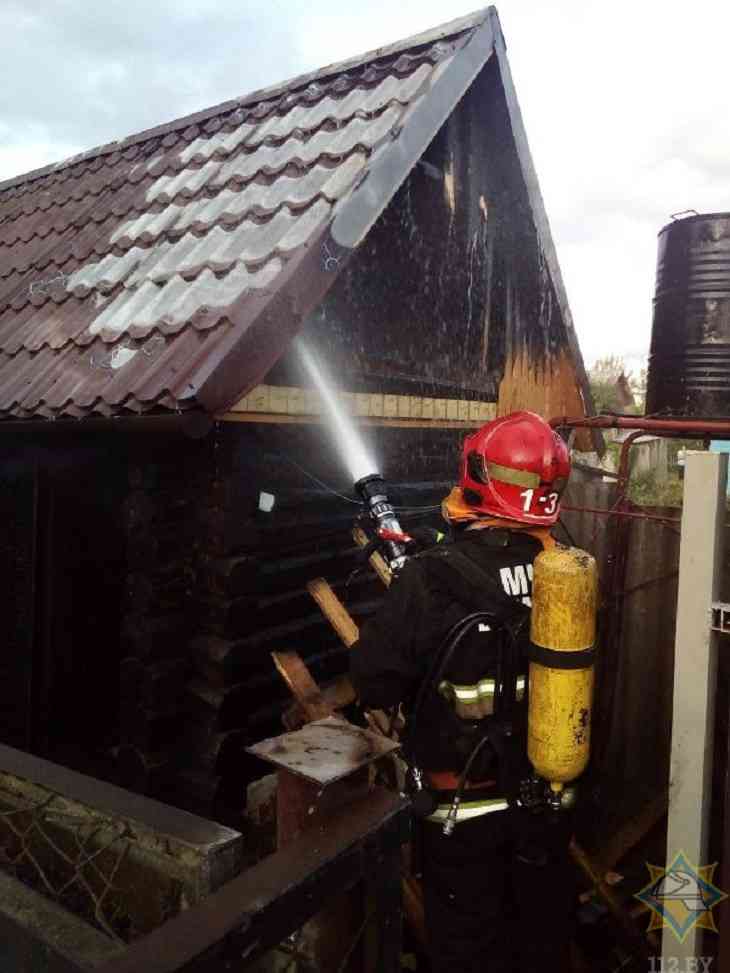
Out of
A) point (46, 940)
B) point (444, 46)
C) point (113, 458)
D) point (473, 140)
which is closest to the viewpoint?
point (46, 940)

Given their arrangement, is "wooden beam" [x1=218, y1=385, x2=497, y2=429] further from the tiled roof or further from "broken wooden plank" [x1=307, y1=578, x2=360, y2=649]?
"broken wooden plank" [x1=307, y1=578, x2=360, y2=649]

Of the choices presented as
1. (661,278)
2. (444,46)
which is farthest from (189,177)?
(661,278)

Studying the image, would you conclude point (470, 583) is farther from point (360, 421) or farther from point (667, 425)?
point (667, 425)

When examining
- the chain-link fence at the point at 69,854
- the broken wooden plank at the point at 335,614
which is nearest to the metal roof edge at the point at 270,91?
the broken wooden plank at the point at 335,614

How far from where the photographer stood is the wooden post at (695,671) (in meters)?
2.88

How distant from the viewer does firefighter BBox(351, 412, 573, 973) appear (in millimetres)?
2834

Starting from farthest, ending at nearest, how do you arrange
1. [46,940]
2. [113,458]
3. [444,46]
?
1. [444,46]
2. [113,458]
3. [46,940]

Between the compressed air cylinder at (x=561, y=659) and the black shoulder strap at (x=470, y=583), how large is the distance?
203 mm

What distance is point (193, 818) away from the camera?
2.09 metres

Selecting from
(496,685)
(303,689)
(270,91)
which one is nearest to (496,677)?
(496,685)

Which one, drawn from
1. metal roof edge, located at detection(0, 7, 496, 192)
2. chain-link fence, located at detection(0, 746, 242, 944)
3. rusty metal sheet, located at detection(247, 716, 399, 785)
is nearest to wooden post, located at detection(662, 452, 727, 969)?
rusty metal sheet, located at detection(247, 716, 399, 785)

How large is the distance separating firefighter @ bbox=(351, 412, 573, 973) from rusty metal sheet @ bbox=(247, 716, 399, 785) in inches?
20.6

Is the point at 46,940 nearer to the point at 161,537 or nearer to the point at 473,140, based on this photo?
the point at 161,537

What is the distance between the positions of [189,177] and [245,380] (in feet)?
9.20
